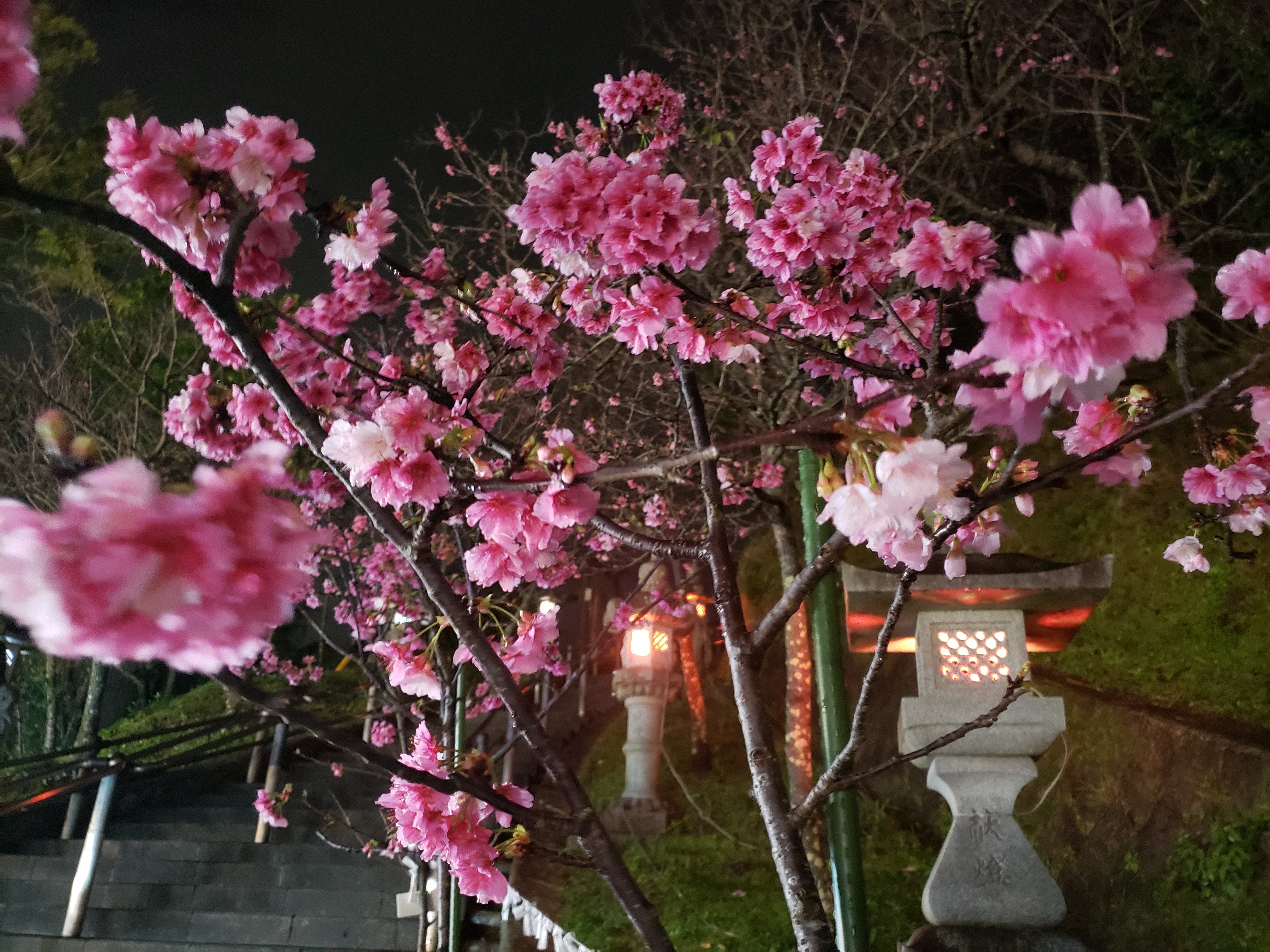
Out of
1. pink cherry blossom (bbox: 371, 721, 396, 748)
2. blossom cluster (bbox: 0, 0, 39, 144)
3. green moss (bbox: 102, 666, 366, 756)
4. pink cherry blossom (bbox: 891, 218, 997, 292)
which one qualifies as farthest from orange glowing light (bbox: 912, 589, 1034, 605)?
green moss (bbox: 102, 666, 366, 756)

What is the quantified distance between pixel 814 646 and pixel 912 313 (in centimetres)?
134

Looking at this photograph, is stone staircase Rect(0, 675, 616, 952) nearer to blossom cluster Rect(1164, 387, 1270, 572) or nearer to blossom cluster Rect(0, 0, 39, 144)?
blossom cluster Rect(1164, 387, 1270, 572)

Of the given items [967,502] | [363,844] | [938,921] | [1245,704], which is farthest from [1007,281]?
[363,844]

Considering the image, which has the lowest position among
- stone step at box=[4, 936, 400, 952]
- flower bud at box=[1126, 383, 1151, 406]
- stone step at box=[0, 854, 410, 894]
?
stone step at box=[4, 936, 400, 952]

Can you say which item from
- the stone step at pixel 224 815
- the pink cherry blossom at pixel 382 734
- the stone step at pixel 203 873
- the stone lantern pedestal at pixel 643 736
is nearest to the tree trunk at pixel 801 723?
the stone lantern pedestal at pixel 643 736

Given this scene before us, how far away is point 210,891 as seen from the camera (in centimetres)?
590

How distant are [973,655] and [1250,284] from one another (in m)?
2.10

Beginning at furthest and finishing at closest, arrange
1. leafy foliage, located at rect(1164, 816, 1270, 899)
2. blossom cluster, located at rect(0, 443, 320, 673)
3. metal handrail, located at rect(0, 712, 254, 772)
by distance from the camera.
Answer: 1. metal handrail, located at rect(0, 712, 254, 772)
2. leafy foliage, located at rect(1164, 816, 1270, 899)
3. blossom cluster, located at rect(0, 443, 320, 673)

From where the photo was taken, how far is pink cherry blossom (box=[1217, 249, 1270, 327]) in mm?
1823

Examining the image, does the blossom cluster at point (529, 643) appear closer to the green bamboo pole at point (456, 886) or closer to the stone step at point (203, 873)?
the green bamboo pole at point (456, 886)

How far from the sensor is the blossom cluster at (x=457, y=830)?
1.75 m

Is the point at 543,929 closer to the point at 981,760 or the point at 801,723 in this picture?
the point at 981,760

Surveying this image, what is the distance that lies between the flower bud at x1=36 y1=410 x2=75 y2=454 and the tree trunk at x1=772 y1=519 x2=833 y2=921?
390 cm

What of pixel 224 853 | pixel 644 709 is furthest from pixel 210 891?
pixel 644 709
